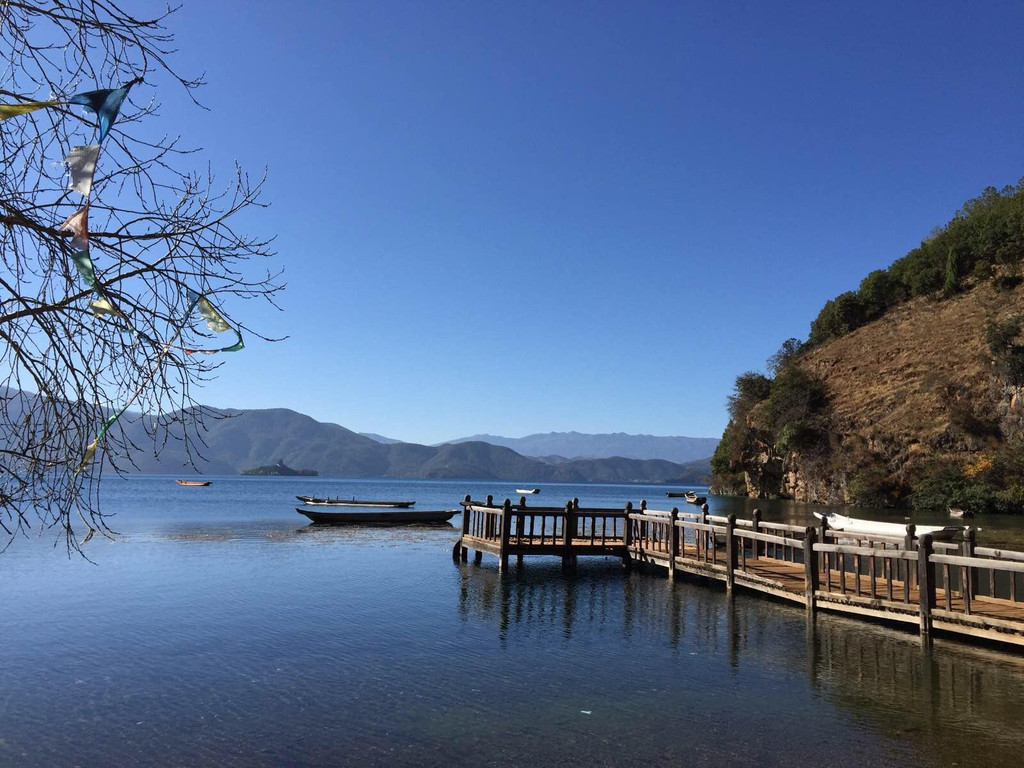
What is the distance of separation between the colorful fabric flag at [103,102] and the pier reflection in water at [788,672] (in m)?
8.96

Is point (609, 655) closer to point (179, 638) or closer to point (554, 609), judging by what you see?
point (554, 609)

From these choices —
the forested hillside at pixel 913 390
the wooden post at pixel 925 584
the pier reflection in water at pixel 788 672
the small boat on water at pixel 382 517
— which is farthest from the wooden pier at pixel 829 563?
the forested hillside at pixel 913 390

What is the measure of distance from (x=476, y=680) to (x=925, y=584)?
8.49 m

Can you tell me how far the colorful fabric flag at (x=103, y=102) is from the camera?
393 centimetres

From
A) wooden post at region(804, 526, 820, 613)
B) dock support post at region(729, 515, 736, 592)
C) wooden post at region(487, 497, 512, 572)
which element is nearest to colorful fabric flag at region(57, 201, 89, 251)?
wooden post at region(804, 526, 820, 613)

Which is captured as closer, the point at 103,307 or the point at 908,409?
the point at 103,307

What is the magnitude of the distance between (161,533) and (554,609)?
2888 cm

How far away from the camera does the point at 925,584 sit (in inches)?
520

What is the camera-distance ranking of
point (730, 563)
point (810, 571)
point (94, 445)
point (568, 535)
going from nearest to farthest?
point (94, 445) < point (810, 571) < point (730, 563) < point (568, 535)

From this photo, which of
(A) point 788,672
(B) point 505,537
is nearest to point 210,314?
(A) point 788,672

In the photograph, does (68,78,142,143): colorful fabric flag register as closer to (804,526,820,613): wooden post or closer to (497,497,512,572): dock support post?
(804,526,820,613): wooden post

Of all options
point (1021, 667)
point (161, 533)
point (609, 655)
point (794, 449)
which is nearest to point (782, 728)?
point (609, 655)

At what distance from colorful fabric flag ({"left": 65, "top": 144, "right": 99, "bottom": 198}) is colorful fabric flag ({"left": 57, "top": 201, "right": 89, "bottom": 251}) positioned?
91 mm

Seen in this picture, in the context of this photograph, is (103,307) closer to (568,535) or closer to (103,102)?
(103,102)
